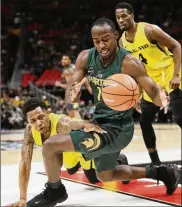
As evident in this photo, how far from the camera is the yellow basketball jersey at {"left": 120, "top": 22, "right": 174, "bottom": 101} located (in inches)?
155

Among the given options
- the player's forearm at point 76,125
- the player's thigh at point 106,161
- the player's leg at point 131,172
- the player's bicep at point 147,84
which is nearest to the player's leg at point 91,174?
the player's leg at point 131,172

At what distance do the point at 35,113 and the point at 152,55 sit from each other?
4.88 ft

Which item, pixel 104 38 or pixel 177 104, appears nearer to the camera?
pixel 104 38

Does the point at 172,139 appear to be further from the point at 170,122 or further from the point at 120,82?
the point at 120,82

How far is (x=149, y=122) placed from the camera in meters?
4.79

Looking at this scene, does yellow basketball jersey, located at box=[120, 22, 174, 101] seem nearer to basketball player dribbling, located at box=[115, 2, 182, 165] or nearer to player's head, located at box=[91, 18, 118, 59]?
basketball player dribbling, located at box=[115, 2, 182, 165]

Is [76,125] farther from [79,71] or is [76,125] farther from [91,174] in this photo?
[91,174]

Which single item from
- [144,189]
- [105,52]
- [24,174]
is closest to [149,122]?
[144,189]

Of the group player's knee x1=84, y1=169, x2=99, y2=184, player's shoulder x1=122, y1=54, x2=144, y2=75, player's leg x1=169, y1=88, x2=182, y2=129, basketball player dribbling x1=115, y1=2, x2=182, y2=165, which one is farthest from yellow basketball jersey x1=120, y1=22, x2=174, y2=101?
player's knee x1=84, y1=169, x2=99, y2=184

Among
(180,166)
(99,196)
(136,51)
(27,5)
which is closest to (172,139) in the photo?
(180,166)

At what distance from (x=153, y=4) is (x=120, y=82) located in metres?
18.7

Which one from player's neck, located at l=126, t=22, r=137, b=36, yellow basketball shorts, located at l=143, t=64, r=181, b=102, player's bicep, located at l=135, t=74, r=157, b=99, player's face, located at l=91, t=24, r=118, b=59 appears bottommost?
player's bicep, located at l=135, t=74, r=157, b=99

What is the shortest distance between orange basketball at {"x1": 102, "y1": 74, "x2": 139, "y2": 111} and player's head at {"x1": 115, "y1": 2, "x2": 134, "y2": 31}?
94 centimetres

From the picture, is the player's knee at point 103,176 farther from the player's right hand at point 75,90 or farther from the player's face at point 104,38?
the player's face at point 104,38
